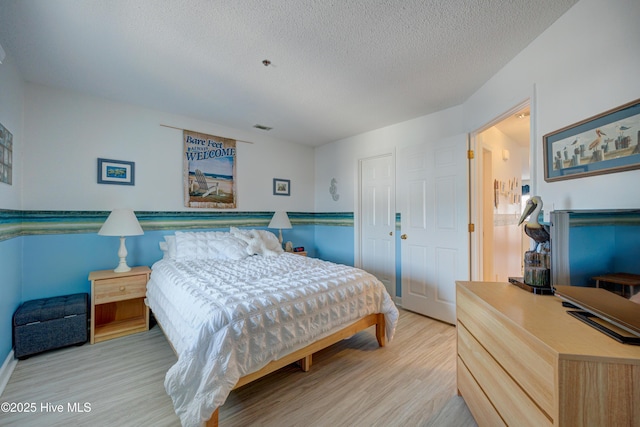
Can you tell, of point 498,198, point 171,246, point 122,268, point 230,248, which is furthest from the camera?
point 498,198

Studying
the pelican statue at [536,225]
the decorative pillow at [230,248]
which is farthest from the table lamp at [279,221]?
the pelican statue at [536,225]

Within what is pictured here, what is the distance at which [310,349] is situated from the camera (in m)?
1.83

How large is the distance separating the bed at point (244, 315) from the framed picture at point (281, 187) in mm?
1641

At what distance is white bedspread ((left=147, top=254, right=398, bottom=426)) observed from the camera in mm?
1344

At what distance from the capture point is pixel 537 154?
71.8 inches

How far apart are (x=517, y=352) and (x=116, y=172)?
148 inches

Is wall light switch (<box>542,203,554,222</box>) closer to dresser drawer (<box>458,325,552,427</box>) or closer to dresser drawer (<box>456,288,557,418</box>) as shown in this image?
dresser drawer (<box>456,288,557,418</box>)

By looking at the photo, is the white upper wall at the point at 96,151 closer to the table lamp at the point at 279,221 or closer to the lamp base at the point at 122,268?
the table lamp at the point at 279,221

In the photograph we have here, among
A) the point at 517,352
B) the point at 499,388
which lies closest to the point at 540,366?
the point at 517,352

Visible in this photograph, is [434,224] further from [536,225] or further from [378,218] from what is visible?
[536,225]

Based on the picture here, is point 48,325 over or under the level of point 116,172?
under

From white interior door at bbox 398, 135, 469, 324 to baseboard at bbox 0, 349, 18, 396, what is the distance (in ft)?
12.0

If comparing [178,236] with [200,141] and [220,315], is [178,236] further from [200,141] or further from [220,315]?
[220,315]

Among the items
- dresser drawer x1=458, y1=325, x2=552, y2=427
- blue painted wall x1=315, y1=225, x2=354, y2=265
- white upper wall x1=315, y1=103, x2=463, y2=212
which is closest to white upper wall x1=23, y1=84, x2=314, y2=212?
white upper wall x1=315, y1=103, x2=463, y2=212
